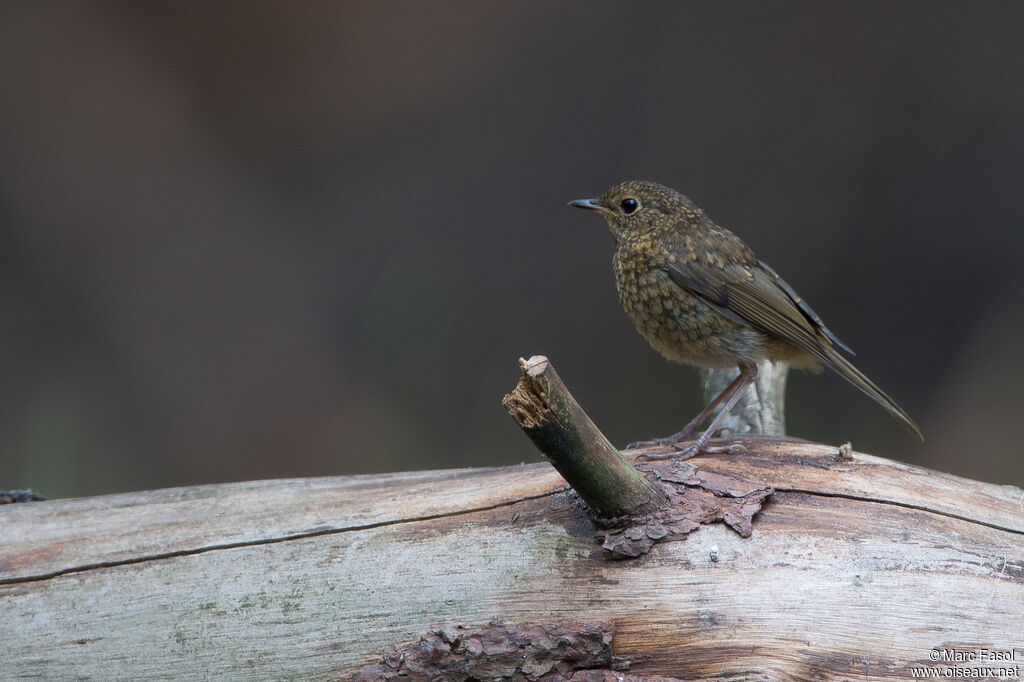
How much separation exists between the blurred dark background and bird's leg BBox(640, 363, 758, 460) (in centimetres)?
241

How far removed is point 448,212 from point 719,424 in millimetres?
3332

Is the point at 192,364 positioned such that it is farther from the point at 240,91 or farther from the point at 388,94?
the point at 388,94

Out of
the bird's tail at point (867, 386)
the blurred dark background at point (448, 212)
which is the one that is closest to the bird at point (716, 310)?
the bird's tail at point (867, 386)

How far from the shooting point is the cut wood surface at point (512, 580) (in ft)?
7.57

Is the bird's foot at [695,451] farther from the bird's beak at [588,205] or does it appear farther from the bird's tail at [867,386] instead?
the bird's beak at [588,205]

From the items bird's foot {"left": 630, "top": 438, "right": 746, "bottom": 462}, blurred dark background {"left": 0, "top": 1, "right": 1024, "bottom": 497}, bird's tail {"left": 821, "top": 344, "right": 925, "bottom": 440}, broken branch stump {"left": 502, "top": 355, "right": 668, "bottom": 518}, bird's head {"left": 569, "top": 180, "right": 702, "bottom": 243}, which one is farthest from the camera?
blurred dark background {"left": 0, "top": 1, "right": 1024, "bottom": 497}

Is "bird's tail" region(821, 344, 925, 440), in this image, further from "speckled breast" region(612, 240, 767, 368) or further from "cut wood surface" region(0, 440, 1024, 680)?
"cut wood surface" region(0, 440, 1024, 680)

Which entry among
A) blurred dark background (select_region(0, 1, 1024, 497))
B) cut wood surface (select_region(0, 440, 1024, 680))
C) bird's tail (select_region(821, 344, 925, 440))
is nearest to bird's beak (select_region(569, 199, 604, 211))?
bird's tail (select_region(821, 344, 925, 440))

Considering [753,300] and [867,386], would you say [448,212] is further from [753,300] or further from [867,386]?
[867,386]

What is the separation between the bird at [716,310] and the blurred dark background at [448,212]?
2.45m

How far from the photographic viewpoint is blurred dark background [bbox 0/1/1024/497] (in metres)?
5.85

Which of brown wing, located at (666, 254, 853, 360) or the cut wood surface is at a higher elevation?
brown wing, located at (666, 254, 853, 360)

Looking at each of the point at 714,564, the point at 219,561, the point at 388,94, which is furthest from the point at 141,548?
the point at 388,94

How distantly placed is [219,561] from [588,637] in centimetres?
109
